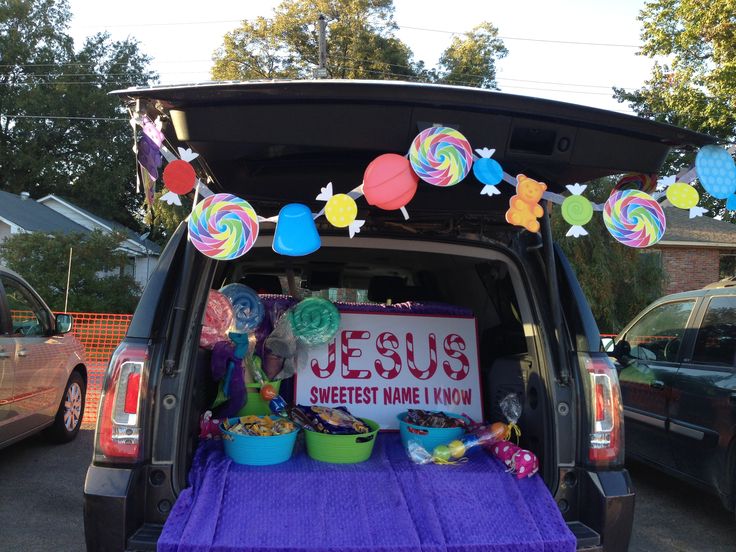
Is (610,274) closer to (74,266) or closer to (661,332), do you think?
(661,332)

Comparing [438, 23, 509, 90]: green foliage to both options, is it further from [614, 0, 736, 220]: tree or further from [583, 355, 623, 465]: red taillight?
[583, 355, 623, 465]: red taillight

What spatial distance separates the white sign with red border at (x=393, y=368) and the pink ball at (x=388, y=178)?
1.36m

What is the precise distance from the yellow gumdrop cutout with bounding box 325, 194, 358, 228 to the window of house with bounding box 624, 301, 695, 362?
383 centimetres

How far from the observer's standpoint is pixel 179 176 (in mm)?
2080

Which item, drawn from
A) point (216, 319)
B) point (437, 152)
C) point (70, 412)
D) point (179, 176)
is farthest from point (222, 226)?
A: point (70, 412)

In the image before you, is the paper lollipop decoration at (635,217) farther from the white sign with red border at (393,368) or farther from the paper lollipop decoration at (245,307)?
the paper lollipop decoration at (245,307)

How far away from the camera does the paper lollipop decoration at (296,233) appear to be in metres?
2.21

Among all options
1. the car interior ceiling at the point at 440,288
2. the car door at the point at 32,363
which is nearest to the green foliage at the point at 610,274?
the car interior ceiling at the point at 440,288

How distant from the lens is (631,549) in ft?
13.4

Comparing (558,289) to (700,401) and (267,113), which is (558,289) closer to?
(267,113)

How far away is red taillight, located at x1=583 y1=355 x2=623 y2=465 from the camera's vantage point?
8.25 ft

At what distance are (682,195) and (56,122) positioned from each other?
128ft

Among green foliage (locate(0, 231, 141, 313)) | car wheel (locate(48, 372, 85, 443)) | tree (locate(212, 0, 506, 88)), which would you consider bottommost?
car wheel (locate(48, 372, 85, 443))

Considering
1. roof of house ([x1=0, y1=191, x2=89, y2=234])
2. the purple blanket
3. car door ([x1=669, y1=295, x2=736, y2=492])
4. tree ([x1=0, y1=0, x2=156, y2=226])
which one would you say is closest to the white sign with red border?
the purple blanket
